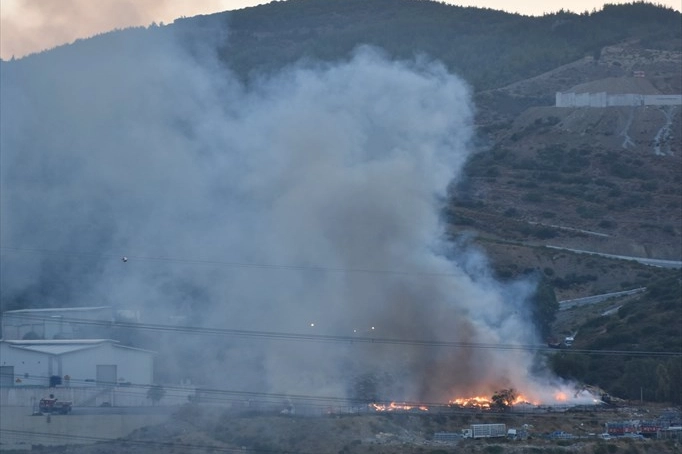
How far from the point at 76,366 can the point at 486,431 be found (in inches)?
712

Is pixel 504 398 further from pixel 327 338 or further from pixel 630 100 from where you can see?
pixel 630 100

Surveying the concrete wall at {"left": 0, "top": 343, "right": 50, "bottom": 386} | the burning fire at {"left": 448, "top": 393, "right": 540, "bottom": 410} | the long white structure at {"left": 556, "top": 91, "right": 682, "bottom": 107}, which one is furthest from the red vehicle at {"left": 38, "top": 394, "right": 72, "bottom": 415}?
the long white structure at {"left": 556, "top": 91, "right": 682, "bottom": 107}

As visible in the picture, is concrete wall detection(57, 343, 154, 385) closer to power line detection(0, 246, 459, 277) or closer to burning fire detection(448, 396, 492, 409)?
power line detection(0, 246, 459, 277)

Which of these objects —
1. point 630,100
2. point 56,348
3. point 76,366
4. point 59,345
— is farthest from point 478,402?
point 630,100

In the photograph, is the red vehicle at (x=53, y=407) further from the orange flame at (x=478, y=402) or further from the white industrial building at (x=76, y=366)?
the orange flame at (x=478, y=402)

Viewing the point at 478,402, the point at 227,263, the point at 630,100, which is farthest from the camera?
Result: the point at 630,100

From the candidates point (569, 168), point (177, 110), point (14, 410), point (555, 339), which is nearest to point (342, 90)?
point (177, 110)

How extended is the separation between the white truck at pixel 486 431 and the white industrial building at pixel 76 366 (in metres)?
14.6

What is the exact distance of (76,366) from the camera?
56.6 meters

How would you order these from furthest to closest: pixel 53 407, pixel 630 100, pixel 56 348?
pixel 630 100, pixel 56 348, pixel 53 407

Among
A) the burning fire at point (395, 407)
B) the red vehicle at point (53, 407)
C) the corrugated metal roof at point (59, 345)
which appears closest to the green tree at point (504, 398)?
the burning fire at point (395, 407)

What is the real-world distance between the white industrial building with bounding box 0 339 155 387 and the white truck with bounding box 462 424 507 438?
14604mm

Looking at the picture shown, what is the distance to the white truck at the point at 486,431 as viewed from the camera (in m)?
51.2

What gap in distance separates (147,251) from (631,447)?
27.6 metres
